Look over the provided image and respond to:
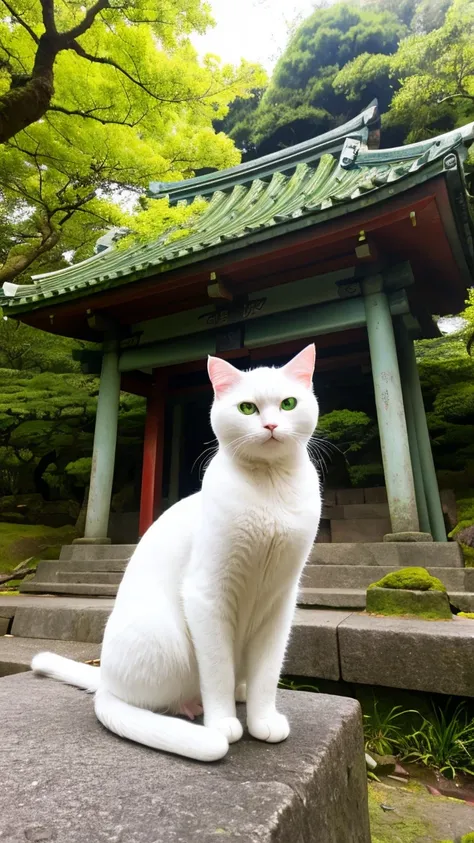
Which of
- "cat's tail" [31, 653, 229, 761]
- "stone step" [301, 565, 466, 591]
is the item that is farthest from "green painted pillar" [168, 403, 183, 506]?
"cat's tail" [31, 653, 229, 761]

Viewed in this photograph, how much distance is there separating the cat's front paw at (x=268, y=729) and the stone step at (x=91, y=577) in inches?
147

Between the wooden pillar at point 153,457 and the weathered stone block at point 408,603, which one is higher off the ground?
the wooden pillar at point 153,457

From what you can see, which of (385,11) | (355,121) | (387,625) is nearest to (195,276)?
(387,625)

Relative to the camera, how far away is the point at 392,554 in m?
3.99

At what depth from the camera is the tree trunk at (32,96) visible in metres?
4.85

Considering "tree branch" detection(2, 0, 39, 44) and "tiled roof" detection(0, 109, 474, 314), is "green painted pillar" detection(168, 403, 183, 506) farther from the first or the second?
"tree branch" detection(2, 0, 39, 44)

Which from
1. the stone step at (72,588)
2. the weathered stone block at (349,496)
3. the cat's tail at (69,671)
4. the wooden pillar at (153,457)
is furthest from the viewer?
the weathered stone block at (349,496)

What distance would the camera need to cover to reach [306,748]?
115cm

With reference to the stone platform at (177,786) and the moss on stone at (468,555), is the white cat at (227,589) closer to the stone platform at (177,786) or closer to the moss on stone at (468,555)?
the stone platform at (177,786)

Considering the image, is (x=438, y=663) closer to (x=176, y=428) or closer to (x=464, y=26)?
(x=176, y=428)

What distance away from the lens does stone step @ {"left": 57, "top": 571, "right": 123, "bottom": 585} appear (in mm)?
4738

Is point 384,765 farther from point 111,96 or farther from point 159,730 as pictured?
point 111,96

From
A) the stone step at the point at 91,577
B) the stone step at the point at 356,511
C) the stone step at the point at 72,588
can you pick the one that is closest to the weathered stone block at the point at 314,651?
the stone step at the point at 72,588

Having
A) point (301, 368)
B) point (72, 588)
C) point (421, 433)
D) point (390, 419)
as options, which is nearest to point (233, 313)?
point (390, 419)
